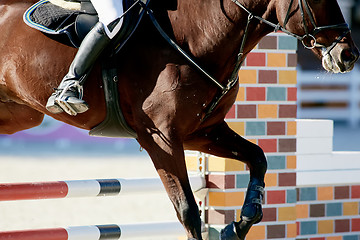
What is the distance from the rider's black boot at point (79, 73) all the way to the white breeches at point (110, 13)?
25mm

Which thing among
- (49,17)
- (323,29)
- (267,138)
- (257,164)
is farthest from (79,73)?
(267,138)

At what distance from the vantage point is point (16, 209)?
648 cm

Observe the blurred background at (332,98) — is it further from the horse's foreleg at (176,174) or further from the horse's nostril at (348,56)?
the horse's nostril at (348,56)

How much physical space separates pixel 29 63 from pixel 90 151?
25.4 feet

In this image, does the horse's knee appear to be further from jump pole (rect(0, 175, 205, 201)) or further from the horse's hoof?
jump pole (rect(0, 175, 205, 201))

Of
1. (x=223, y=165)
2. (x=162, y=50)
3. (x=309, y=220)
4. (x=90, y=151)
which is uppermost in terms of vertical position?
(x=162, y=50)

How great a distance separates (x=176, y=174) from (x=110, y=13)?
0.81 meters

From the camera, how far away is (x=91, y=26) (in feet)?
10.5

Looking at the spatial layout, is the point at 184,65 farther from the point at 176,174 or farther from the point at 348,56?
the point at 348,56

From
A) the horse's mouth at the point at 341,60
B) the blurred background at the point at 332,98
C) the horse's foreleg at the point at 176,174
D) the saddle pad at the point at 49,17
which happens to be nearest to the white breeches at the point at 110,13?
the saddle pad at the point at 49,17

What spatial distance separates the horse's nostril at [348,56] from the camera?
9.25 ft

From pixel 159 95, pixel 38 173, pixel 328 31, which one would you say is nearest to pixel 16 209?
pixel 38 173

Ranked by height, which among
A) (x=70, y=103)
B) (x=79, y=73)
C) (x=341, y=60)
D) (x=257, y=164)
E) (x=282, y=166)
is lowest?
(x=282, y=166)

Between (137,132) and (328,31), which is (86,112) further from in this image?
(328,31)
